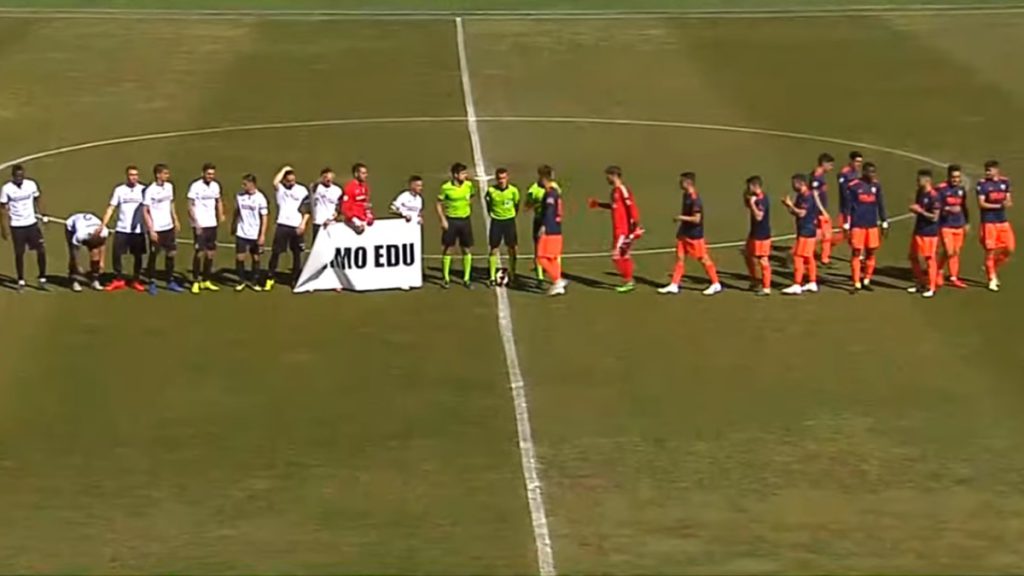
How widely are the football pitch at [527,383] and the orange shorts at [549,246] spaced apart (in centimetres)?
68

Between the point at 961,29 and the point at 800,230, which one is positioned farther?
the point at 961,29

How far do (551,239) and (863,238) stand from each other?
4.65 meters

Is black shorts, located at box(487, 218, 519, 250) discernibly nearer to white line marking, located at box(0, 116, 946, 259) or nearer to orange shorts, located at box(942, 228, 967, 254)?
orange shorts, located at box(942, 228, 967, 254)

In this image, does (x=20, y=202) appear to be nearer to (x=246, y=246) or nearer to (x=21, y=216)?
(x=21, y=216)

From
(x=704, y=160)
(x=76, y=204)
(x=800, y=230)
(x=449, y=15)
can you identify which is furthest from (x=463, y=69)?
(x=800, y=230)

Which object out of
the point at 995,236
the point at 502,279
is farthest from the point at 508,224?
the point at 995,236

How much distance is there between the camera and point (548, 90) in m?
44.4

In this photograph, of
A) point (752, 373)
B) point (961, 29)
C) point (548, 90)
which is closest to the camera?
point (752, 373)

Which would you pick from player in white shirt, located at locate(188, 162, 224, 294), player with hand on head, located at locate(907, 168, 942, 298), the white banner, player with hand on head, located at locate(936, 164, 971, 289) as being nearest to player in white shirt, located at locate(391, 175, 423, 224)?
the white banner

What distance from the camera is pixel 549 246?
27312 millimetres

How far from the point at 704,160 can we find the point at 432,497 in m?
17.7

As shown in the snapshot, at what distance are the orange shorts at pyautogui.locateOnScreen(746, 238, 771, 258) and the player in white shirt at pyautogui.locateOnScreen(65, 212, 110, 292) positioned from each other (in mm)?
9604

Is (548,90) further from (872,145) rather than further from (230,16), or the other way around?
(230,16)

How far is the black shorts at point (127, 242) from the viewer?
2777 centimetres
